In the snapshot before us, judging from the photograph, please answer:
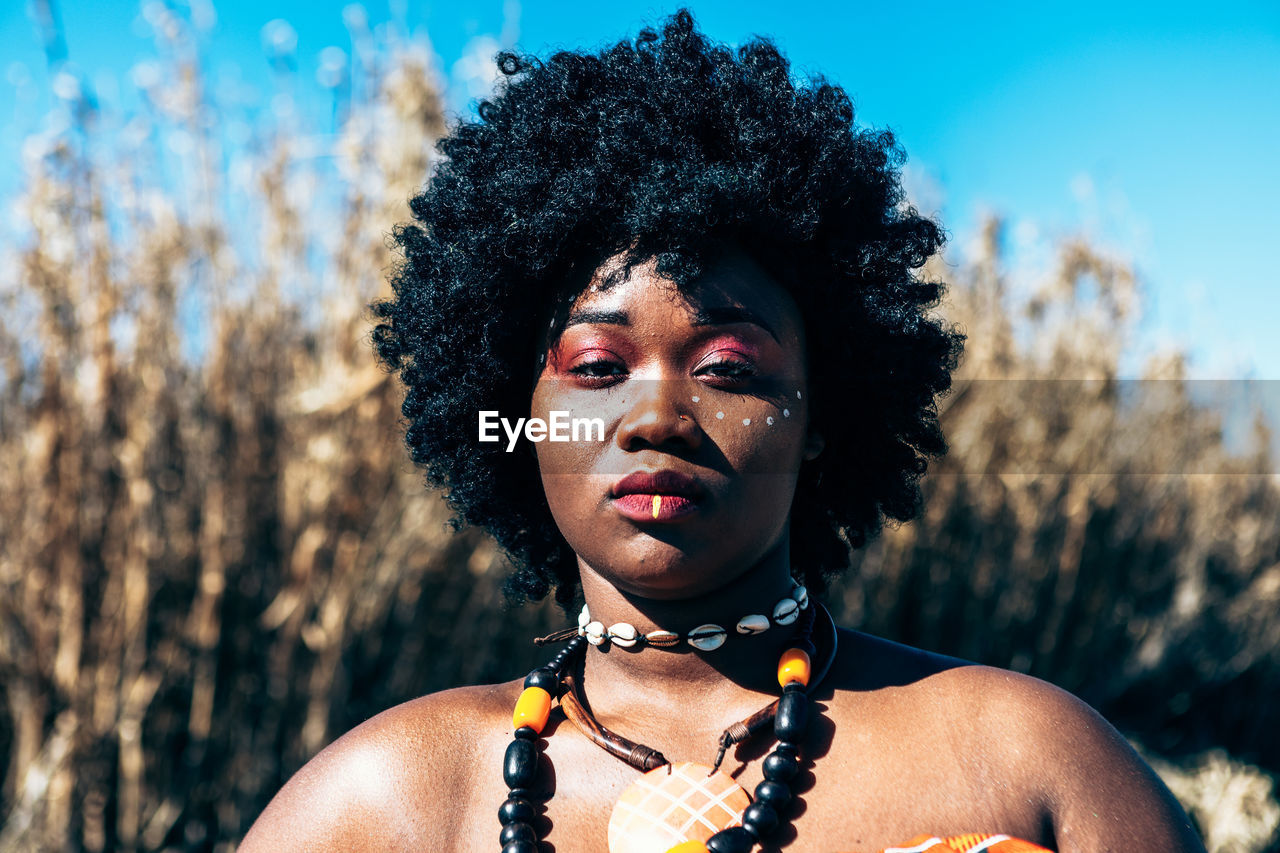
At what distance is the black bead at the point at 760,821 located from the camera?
1424 millimetres

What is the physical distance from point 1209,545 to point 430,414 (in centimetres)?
780

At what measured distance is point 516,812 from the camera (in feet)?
4.95

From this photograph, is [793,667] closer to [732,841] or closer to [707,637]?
[707,637]

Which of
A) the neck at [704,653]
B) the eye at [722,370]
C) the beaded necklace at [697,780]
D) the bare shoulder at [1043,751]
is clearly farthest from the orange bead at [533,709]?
the eye at [722,370]

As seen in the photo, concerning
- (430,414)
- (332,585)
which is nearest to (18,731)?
(332,585)

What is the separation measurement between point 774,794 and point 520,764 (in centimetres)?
39

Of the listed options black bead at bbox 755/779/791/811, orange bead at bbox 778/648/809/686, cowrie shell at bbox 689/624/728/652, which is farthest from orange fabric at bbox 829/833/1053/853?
cowrie shell at bbox 689/624/728/652

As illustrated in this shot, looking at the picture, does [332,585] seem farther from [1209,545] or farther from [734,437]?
[1209,545]

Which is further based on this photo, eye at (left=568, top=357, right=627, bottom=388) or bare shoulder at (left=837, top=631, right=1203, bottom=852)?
eye at (left=568, top=357, right=627, bottom=388)

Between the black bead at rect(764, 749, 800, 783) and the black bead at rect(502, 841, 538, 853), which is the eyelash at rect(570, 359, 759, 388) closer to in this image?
the black bead at rect(764, 749, 800, 783)

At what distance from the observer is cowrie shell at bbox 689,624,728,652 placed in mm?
1635

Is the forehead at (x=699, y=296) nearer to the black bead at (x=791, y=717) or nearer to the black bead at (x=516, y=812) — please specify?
the black bead at (x=791, y=717)

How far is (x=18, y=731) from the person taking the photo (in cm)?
367

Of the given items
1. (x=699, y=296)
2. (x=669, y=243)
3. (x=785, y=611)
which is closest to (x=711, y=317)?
(x=699, y=296)
